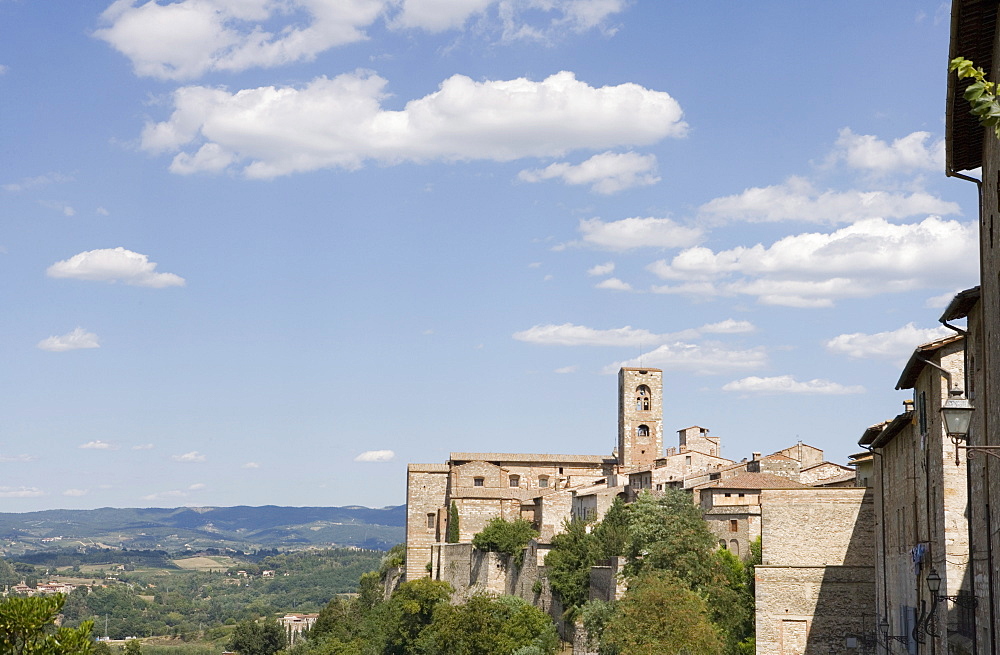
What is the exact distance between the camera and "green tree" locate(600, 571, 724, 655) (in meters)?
38.6

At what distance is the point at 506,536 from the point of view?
218ft

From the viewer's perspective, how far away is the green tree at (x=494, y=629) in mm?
55500

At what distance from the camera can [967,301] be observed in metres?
18.9

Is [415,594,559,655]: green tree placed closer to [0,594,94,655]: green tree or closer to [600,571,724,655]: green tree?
[600,571,724,655]: green tree

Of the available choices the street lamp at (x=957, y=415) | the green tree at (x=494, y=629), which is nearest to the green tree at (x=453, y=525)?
the green tree at (x=494, y=629)

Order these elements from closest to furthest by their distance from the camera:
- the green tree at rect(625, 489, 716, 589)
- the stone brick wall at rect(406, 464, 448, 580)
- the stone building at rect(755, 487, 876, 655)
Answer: the stone building at rect(755, 487, 876, 655), the green tree at rect(625, 489, 716, 589), the stone brick wall at rect(406, 464, 448, 580)

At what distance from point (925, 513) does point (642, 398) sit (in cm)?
6524

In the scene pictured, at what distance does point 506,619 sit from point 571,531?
5.53 m

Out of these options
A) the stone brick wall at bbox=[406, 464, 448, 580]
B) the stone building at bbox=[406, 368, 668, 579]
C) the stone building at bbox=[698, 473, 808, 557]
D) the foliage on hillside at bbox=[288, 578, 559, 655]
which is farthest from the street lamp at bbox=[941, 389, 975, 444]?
the stone brick wall at bbox=[406, 464, 448, 580]

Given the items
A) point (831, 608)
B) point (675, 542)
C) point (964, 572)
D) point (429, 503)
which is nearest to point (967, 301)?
point (964, 572)

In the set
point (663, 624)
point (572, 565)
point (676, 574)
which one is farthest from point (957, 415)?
point (572, 565)

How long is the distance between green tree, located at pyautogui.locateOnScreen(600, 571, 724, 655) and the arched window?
158ft

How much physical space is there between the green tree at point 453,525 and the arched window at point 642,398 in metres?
20.9

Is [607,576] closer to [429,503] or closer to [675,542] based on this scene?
[675,542]
